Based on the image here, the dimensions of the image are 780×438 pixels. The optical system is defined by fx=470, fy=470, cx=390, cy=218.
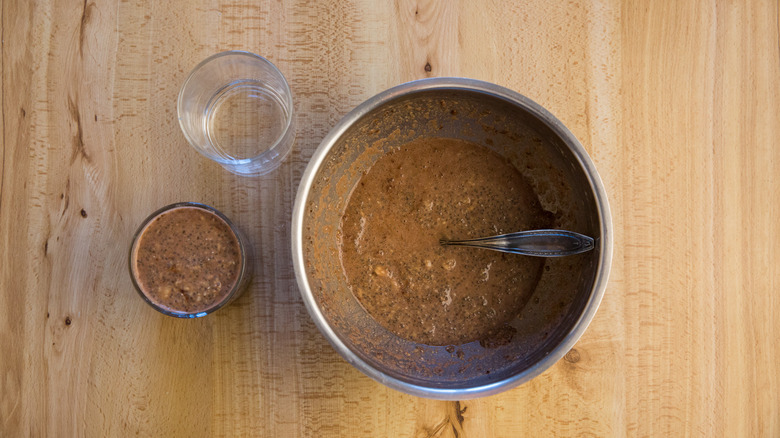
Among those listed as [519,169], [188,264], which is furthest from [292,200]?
[519,169]

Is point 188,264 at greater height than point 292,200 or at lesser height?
lesser

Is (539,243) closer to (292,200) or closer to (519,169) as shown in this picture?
(519,169)

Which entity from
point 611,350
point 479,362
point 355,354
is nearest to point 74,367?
point 355,354

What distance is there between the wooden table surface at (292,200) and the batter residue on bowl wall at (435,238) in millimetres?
165

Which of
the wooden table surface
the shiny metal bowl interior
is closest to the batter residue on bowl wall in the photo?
the shiny metal bowl interior

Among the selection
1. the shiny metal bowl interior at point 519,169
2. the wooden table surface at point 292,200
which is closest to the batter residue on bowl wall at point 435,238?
the shiny metal bowl interior at point 519,169

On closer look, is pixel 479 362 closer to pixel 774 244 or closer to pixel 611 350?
pixel 611 350

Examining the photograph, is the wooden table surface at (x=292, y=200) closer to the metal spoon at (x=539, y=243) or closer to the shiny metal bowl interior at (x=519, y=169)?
the shiny metal bowl interior at (x=519, y=169)

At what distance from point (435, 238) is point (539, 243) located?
0.80 ft

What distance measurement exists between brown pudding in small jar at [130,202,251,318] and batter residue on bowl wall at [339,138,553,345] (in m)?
0.26

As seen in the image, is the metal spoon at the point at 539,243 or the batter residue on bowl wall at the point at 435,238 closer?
the metal spoon at the point at 539,243

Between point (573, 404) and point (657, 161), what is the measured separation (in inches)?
25.2

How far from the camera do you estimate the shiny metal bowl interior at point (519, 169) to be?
0.94 meters

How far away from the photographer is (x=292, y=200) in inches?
44.6
